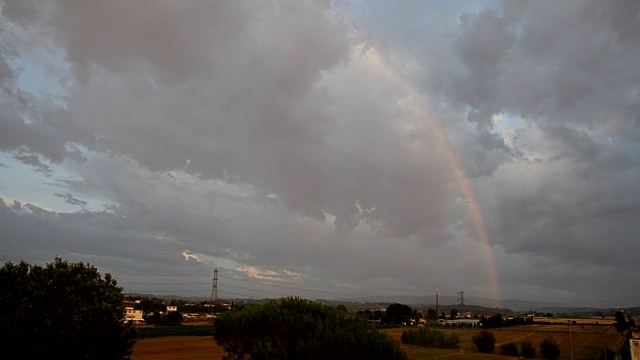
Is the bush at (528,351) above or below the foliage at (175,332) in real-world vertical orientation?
above

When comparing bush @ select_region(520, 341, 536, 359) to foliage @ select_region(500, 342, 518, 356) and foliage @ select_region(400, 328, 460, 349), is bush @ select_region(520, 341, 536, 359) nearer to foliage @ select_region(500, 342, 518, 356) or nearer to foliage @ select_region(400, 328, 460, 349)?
foliage @ select_region(500, 342, 518, 356)

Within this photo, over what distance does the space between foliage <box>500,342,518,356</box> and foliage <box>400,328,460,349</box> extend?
9.11m

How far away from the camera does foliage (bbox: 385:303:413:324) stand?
164225mm

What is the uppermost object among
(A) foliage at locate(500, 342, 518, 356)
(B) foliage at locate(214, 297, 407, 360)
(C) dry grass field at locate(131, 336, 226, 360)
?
(B) foliage at locate(214, 297, 407, 360)

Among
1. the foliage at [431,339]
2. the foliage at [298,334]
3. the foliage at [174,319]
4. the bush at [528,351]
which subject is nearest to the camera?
the foliage at [298,334]

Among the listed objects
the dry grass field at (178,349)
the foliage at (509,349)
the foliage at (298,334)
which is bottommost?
the dry grass field at (178,349)

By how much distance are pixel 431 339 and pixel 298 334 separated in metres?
75.2

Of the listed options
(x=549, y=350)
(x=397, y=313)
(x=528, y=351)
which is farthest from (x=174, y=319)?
(x=549, y=350)

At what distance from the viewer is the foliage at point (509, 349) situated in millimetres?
77300

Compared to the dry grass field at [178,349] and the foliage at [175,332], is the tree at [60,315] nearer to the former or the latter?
the dry grass field at [178,349]

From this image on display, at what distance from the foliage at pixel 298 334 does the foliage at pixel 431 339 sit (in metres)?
70.0

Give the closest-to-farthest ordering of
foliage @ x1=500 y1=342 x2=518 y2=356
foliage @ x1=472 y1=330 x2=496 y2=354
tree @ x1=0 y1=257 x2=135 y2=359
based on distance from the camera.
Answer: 1. tree @ x1=0 y1=257 x2=135 y2=359
2. foliage @ x1=500 y1=342 x2=518 y2=356
3. foliage @ x1=472 y1=330 x2=496 y2=354

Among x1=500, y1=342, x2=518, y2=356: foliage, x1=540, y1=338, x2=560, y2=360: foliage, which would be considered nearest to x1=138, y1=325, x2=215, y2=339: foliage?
x1=500, y1=342, x2=518, y2=356: foliage

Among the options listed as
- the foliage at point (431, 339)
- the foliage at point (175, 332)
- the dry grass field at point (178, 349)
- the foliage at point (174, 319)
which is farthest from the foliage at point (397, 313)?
the dry grass field at point (178, 349)
